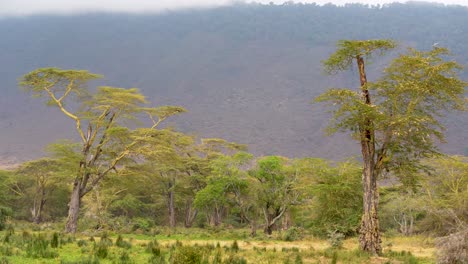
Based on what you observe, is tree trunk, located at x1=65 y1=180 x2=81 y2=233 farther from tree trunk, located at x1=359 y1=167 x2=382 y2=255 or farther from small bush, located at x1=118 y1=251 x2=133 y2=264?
tree trunk, located at x1=359 y1=167 x2=382 y2=255

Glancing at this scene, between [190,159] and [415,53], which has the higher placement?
[415,53]

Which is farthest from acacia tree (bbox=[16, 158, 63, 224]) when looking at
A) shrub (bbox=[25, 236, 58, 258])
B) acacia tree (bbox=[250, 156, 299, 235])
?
shrub (bbox=[25, 236, 58, 258])

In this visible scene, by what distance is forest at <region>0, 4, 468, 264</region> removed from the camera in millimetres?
16734

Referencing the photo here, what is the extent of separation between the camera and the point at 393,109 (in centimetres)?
1808

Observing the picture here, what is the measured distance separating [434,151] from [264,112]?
574 ft

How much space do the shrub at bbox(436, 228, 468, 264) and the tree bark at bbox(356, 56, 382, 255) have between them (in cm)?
491

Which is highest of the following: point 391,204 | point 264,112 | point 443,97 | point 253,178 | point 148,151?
point 264,112

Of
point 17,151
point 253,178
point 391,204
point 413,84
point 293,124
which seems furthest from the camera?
point 293,124

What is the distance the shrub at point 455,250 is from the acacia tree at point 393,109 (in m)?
5.06

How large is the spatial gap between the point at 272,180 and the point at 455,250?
899 inches

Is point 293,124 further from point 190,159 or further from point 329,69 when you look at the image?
point 329,69

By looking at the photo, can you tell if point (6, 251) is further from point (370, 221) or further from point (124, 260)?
point (370, 221)

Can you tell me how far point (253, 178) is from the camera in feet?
117

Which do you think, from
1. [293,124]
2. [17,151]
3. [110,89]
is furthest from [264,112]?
[110,89]
